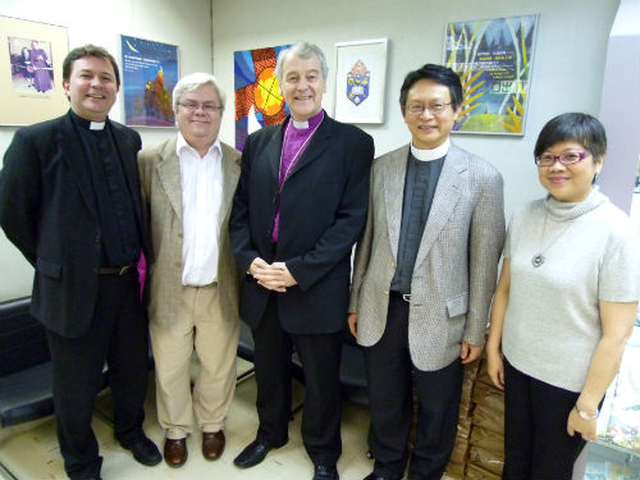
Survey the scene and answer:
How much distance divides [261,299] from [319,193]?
51 cm

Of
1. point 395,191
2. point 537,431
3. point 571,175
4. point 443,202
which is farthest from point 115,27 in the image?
point 537,431

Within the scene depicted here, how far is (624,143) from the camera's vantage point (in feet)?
5.01

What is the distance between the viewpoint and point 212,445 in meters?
2.11

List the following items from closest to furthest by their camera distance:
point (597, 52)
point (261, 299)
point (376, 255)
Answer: point (376, 255) < point (261, 299) < point (597, 52)

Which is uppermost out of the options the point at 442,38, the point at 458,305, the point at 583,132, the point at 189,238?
the point at 442,38

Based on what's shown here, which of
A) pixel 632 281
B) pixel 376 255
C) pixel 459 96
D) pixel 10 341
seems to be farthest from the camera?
pixel 10 341

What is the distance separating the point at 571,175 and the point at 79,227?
1.67m

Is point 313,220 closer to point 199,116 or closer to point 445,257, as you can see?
point 445,257

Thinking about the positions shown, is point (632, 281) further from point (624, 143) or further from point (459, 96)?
point (459, 96)

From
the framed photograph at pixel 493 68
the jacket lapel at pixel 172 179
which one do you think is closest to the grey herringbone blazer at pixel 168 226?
the jacket lapel at pixel 172 179

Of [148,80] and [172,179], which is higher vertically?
[148,80]

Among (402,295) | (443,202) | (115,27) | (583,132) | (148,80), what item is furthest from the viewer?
(148,80)

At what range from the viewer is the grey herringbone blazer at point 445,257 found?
1529mm

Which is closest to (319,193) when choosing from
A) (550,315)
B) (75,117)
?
(550,315)
